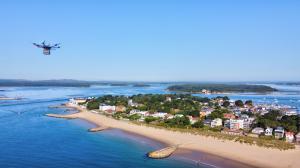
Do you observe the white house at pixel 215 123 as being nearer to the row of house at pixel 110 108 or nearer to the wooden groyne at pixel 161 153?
the wooden groyne at pixel 161 153

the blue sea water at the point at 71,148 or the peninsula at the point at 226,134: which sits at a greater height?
the peninsula at the point at 226,134

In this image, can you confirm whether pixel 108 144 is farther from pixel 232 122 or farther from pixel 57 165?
pixel 232 122

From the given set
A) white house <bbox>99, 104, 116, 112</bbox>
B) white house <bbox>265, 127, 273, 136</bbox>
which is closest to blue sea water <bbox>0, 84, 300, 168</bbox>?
white house <bbox>265, 127, 273, 136</bbox>

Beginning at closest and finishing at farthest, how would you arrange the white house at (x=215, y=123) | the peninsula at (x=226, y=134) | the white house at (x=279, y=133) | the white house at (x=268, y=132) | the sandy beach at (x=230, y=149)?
1. the sandy beach at (x=230, y=149)
2. the peninsula at (x=226, y=134)
3. the white house at (x=279, y=133)
4. the white house at (x=268, y=132)
5. the white house at (x=215, y=123)

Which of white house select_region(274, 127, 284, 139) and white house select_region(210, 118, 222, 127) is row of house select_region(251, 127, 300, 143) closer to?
white house select_region(274, 127, 284, 139)

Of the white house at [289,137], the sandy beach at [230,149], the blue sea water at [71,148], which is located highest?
the white house at [289,137]

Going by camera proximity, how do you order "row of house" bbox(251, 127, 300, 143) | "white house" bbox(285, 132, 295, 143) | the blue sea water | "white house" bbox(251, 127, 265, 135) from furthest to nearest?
"white house" bbox(251, 127, 265, 135) → "row of house" bbox(251, 127, 300, 143) → "white house" bbox(285, 132, 295, 143) → the blue sea water

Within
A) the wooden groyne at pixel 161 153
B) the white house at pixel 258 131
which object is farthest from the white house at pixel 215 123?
the wooden groyne at pixel 161 153

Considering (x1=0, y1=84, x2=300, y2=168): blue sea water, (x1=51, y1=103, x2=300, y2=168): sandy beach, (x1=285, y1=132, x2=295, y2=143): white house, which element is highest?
(x1=285, y1=132, x2=295, y2=143): white house

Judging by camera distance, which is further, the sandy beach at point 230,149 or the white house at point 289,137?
the white house at point 289,137
